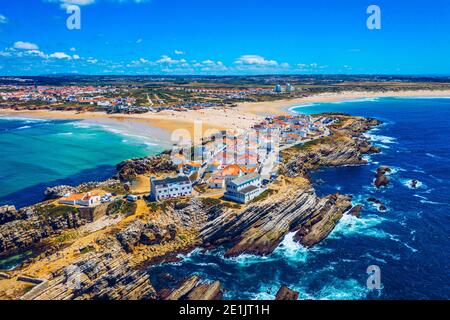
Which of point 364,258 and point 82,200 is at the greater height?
point 82,200

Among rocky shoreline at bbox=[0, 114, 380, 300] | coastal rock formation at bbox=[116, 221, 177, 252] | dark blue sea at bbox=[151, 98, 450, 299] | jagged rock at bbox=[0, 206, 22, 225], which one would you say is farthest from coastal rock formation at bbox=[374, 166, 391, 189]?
jagged rock at bbox=[0, 206, 22, 225]

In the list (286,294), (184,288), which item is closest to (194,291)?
(184,288)

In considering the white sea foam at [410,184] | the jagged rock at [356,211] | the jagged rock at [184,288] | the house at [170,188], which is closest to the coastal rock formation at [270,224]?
the jagged rock at [356,211]

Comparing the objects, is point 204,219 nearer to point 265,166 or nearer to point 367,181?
point 265,166

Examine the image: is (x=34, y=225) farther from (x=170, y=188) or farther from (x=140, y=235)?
(x=170, y=188)

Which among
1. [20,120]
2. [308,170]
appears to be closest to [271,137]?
[308,170]

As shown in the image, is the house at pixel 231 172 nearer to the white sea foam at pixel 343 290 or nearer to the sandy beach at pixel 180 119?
the white sea foam at pixel 343 290
